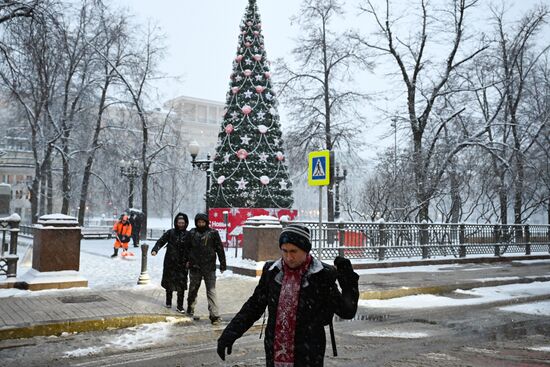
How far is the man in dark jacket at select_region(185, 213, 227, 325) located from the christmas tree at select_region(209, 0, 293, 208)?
55.1ft

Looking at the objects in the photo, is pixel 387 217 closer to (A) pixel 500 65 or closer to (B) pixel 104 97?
(A) pixel 500 65

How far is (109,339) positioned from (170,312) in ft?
4.97

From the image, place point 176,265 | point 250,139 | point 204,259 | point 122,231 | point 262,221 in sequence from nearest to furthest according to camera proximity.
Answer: point 204,259 → point 176,265 → point 262,221 → point 122,231 → point 250,139

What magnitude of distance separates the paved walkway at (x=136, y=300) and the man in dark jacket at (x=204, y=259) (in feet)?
1.99

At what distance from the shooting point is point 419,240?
725 inches

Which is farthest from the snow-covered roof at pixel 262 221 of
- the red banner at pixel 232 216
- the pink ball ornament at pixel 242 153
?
the pink ball ornament at pixel 242 153

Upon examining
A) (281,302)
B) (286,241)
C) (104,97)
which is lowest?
(281,302)

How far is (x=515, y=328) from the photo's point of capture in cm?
803

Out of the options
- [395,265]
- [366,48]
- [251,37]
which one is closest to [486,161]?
[366,48]

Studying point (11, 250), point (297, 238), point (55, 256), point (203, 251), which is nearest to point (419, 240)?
point (203, 251)

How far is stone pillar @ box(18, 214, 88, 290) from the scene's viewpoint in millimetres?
10438

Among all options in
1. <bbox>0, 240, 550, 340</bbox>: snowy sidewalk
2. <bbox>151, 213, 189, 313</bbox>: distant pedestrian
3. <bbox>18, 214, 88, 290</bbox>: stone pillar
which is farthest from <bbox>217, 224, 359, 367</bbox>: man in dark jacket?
<bbox>18, 214, 88, 290</bbox>: stone pillar

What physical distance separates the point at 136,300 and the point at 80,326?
1986 mm

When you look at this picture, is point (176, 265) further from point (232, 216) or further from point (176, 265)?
point (232, 216)
